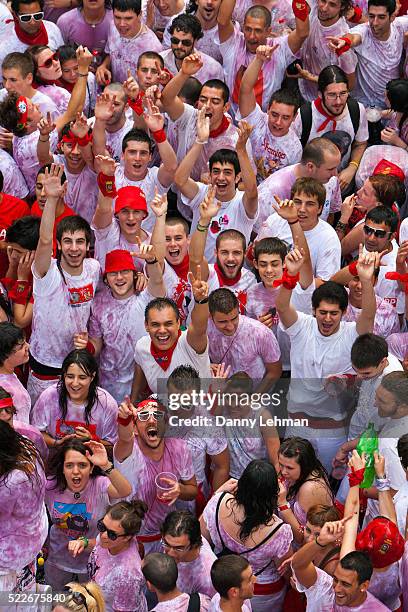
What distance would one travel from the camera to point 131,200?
7.87 metres

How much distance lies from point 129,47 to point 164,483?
3663 millimetres

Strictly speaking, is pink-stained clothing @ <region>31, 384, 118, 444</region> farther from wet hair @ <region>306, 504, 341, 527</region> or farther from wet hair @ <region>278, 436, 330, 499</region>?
wet hair @ <region>306, 504, 341, 527</region>

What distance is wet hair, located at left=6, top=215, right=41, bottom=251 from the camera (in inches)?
300

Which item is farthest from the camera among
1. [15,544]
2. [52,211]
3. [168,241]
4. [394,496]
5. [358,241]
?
[358,241]

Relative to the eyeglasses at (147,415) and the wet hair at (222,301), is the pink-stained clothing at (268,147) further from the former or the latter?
the eyeglasses at (147,415)

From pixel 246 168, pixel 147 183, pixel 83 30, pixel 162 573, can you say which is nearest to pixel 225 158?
pixel 246 168

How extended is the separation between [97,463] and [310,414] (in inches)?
57.1

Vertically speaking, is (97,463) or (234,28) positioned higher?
(234,28)

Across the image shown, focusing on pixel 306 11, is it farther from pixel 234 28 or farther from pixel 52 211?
pixel 52 211

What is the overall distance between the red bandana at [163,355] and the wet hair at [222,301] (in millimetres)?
246

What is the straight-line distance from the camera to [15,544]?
20.3 feet

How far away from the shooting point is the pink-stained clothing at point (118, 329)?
7.60m

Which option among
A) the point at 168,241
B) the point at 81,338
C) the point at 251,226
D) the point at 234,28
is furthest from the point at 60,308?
the point at 234,28

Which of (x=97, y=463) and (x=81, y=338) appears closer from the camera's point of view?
(x=97, y=463)
